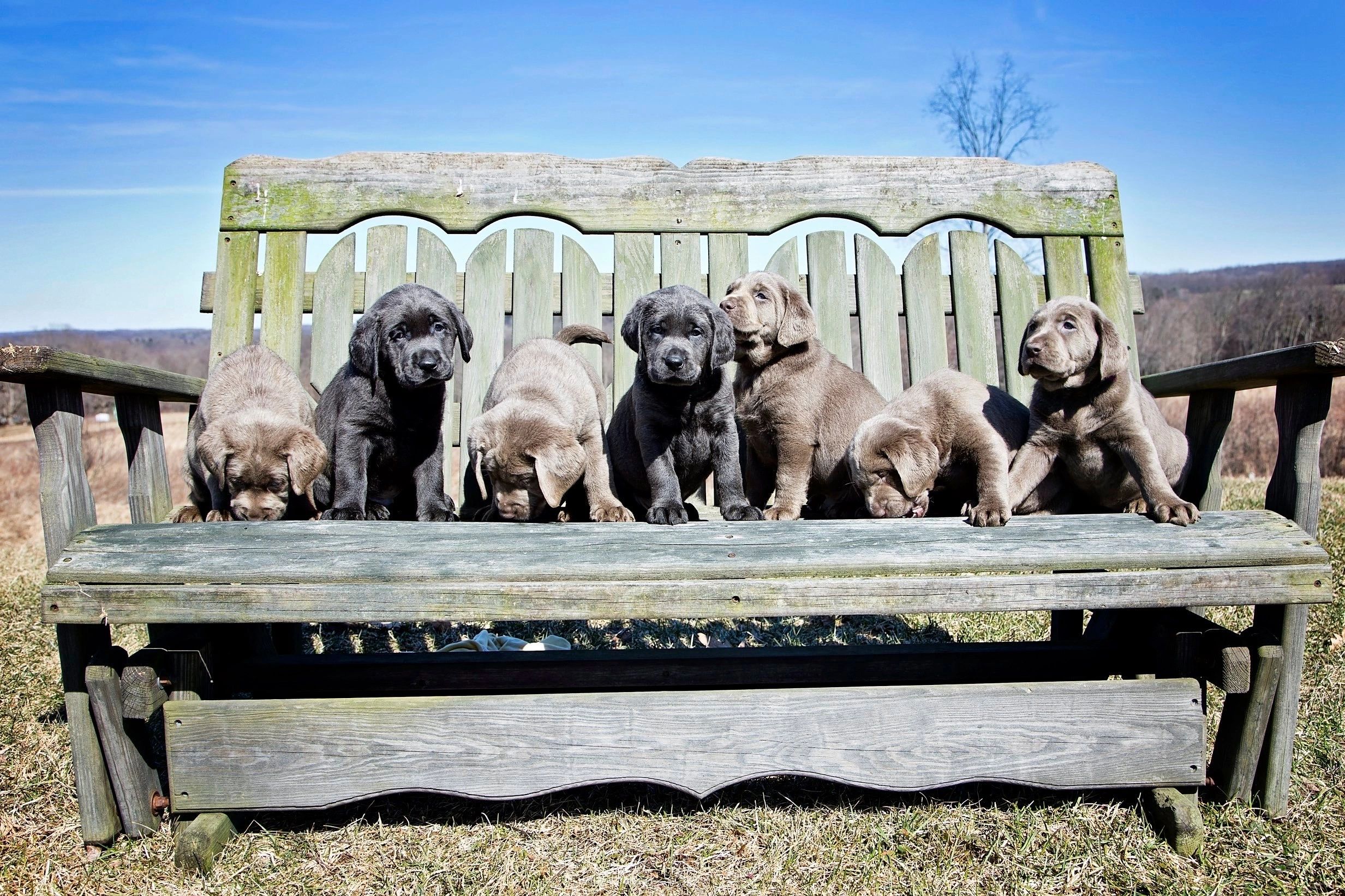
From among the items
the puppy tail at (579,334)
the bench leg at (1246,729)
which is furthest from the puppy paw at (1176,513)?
the puppy tail at (579,334)

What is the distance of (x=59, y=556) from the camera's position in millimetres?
2961

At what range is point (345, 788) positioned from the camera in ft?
9.80

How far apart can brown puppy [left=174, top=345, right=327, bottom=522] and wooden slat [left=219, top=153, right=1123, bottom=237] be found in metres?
1.06

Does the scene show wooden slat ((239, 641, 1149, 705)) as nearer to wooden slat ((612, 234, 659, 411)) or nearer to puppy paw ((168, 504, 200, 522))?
puppy paw ((168, 504, 200, 522))

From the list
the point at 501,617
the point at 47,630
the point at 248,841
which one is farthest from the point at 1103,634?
the point at 47,630

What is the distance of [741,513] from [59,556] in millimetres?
2477

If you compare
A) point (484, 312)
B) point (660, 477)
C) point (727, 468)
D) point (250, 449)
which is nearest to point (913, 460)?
point (727, 468)

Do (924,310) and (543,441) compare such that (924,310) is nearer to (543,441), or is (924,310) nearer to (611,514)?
(611,514)

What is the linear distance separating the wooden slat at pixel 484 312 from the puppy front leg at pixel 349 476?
85cm

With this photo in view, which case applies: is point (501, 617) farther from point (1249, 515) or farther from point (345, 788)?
point (1249, 515)

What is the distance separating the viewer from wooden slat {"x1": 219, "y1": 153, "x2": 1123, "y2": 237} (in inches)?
190

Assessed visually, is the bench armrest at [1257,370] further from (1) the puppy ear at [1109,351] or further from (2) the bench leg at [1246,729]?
(2) the bench leg at [1246,729]

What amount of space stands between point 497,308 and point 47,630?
3628 millimetres

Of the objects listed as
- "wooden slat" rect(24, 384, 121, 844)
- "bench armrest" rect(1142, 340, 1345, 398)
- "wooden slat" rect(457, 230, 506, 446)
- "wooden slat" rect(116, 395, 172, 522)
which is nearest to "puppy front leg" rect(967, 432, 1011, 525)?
"bench armrest" rect(1142, 340, 1345, 398)
